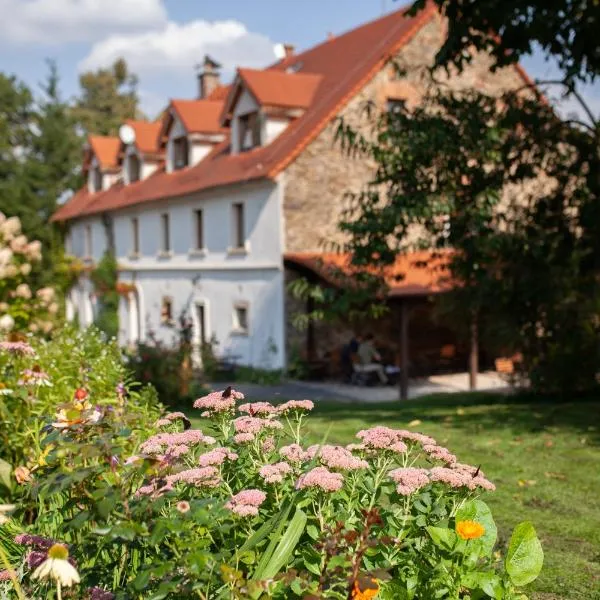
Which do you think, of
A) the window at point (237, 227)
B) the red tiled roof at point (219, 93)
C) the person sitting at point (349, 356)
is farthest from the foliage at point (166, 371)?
the red tiled roof at point (219, 93)

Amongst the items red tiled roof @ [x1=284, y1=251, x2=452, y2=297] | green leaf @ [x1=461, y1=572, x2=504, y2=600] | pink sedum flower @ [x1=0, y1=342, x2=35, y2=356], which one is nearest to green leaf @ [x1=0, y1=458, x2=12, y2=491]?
pink sedum flower @ [x1=0, y1=342, x2=35, y2=356]

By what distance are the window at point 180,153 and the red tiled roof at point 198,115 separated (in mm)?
968

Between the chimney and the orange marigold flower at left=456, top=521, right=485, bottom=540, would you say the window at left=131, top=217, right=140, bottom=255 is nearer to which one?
the chimney

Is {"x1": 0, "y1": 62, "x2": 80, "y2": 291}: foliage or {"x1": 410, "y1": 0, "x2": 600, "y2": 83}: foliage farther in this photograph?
{"x1": 0, "y1": 62, "x2": 80, "y2": 291}: foliage

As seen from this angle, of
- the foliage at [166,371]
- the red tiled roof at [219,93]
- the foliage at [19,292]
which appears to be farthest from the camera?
the red tiled roof at [219,93]

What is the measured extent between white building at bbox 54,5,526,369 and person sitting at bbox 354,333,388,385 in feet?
7.14

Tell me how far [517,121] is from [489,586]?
34.0ft

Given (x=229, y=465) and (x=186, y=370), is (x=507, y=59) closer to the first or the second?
(x=186, y=370)

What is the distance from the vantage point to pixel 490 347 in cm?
1525

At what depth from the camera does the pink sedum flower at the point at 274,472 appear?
309cm

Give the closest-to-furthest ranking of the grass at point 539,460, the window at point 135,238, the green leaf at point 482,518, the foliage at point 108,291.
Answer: the green leaf at point 482,518
the grass at point 539,460
the window at point 135,238
the foliage at point 108,291

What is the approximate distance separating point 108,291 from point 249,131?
38.5 ft

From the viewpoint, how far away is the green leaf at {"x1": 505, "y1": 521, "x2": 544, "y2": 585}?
3.31 metres

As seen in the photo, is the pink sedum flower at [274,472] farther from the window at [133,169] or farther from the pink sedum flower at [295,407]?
the window at [133,169]
